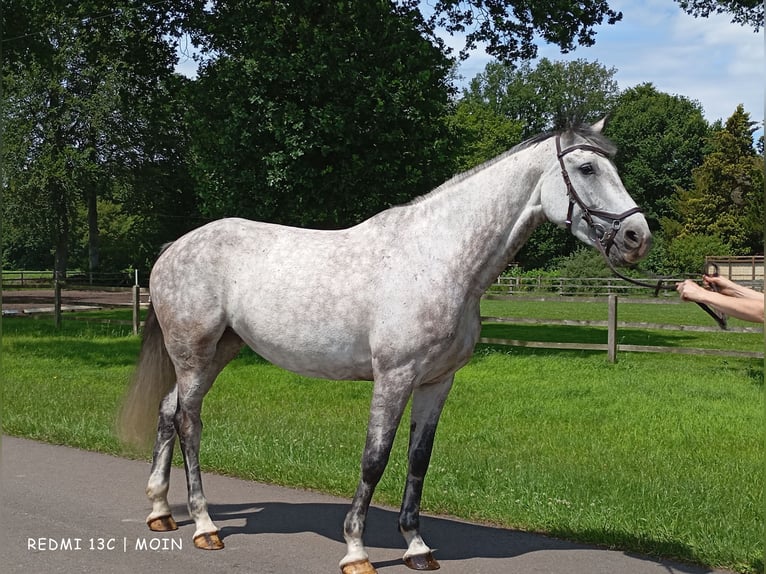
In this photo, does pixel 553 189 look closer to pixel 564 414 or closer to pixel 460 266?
pixel 460 266

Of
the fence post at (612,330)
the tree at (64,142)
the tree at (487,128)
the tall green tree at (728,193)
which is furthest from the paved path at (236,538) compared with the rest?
the tree at (487,128)

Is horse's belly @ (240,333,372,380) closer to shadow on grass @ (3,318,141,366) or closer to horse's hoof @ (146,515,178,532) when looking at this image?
horse's hoof @ (146,515,178,532)

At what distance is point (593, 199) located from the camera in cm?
418

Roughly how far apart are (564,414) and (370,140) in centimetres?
698

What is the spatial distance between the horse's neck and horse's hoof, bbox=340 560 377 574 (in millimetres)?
1612

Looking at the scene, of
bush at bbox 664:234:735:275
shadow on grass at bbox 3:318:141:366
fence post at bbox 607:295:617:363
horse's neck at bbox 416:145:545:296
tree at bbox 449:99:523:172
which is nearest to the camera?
horse's neck at bbox 416:145:545:296

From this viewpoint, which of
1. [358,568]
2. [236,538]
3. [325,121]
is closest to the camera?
[358,568]

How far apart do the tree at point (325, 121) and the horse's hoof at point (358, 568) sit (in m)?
10.6

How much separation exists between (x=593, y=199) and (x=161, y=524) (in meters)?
3.43

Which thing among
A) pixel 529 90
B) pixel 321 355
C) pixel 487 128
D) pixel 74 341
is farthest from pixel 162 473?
pixel 529 90

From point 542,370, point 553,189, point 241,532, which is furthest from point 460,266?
point 542,370

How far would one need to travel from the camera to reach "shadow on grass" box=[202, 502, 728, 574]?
4.75m

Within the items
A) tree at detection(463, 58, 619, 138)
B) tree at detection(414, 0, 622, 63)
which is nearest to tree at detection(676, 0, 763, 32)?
tree at detection(414, 0, 622, 63)

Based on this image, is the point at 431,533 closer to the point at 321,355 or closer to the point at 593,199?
the point at 321,355
